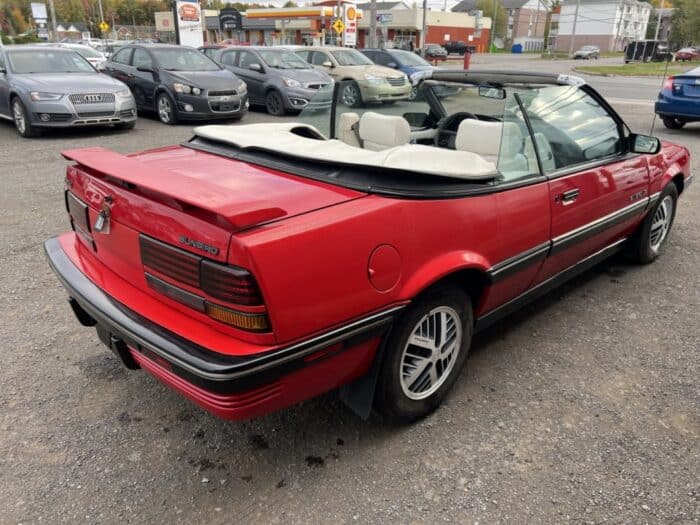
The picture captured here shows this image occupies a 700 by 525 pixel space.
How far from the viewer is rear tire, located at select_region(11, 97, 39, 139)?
896 centimetres

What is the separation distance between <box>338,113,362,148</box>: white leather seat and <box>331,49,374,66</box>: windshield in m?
11.2

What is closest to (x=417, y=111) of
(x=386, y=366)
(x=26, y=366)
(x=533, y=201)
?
(x=533, y=201)

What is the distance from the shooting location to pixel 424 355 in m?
2.50

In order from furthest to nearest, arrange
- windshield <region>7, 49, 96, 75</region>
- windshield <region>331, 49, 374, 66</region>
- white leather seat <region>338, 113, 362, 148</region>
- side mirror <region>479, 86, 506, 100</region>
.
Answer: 1. windshield <region>331, 49, 374, 66</region>
2. windshield <region>7, 49, 96, 75</region>
3. white leather seat <region>338, 113, 362, 148</region>
4. side mirror <region>479, 86, 506, 100</region>

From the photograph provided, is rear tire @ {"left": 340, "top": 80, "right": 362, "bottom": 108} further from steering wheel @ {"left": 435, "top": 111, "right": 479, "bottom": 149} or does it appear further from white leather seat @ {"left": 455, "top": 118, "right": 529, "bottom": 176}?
white leather seat @ {"left": 455, "top": 118, "right": 529, "bottom": 176}

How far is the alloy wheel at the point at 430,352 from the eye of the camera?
2434 millimetres

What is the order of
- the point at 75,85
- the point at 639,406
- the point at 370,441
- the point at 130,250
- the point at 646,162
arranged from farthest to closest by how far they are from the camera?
1. the point at 75,85
2. the point at 646,162
3. the point at 639,406
4. the point at 370,441
5. the point at 130,250

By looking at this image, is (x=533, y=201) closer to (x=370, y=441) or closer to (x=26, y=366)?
(x=370, y=441)

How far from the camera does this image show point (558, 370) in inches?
119

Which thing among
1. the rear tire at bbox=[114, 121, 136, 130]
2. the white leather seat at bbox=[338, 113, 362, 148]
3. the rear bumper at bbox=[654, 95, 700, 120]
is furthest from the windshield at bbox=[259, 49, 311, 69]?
the white leather seat at bbox=[338, 113, 362, 148]

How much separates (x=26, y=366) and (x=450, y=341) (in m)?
2.25

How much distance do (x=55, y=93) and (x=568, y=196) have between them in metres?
8.50

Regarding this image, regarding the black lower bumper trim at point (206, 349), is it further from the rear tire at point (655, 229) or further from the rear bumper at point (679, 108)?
the rear bumper at point (679, 108)

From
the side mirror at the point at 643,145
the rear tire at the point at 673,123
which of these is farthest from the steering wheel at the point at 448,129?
the rear tire at the point at 673,123
